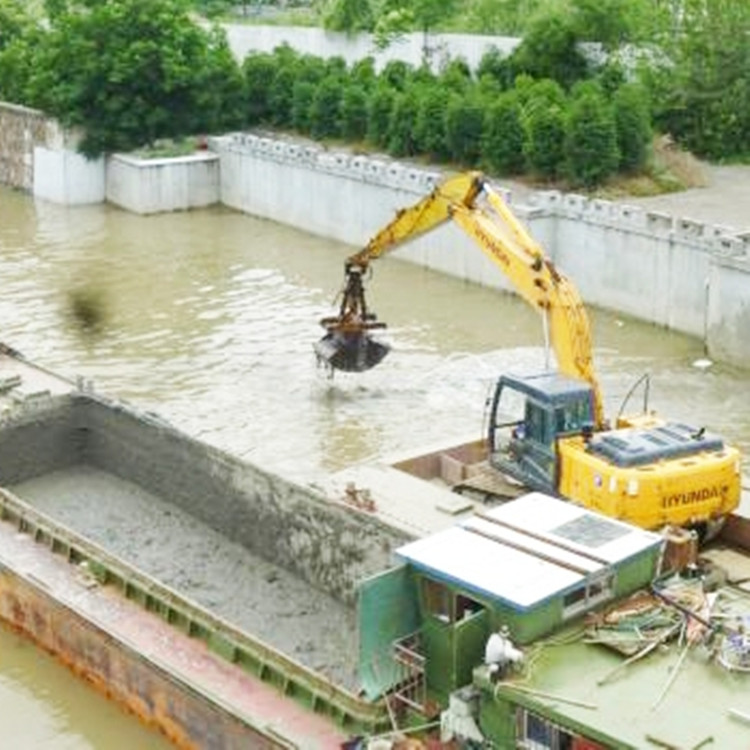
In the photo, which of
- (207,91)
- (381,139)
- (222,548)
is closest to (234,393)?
(222,548)

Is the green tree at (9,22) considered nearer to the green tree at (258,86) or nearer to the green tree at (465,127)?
the green tree at (258,86)

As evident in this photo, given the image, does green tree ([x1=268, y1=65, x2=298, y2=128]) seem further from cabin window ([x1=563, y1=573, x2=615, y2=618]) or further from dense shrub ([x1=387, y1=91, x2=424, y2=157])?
cabin window ([x1=563, y1=573, x2=615, y2=618])

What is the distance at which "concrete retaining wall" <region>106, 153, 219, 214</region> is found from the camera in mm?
38688

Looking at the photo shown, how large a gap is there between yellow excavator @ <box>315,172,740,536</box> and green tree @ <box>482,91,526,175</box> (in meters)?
15.1

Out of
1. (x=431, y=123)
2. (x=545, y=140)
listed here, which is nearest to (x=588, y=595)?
(x=545, y=140)

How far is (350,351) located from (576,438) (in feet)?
26.9

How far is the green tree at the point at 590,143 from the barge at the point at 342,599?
16.9m

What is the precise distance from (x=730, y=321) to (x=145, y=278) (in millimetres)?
12735

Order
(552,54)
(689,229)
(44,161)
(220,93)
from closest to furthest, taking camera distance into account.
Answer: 1. (689,229)
2. (552,54)
3. (44,161)
4. (220,93)

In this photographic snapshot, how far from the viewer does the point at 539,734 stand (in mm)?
10102

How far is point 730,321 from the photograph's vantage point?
2573 cm

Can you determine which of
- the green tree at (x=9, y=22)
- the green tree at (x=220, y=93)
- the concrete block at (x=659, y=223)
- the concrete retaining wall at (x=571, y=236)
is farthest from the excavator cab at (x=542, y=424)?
the green tree at (x=9, y=22)

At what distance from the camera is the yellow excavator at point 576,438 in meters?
14.3

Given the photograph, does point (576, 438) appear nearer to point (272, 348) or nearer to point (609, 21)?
point (272, 348)
